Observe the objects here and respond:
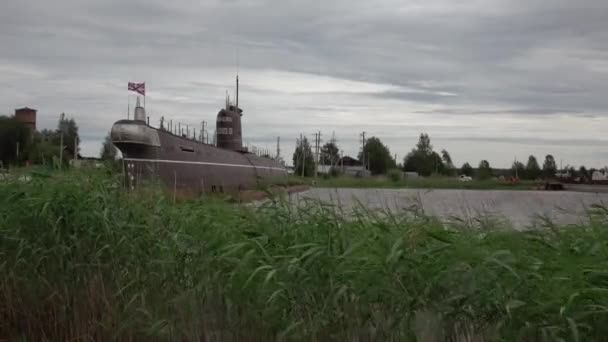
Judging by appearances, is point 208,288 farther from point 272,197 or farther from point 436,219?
point 436,219

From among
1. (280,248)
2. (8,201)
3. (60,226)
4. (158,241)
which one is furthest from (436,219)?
(8,201)

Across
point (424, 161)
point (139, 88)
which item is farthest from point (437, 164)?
point (139, 88)

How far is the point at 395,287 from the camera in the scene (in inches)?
180

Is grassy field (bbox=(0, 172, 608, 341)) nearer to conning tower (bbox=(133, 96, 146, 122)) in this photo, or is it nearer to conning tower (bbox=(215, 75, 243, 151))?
conning tower (bbox=(133, 96, 146, 122))

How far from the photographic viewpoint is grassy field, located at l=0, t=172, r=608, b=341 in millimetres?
4379

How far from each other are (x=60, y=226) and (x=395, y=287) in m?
3.78

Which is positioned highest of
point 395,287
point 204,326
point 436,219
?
point 436,219

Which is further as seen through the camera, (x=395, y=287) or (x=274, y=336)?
(x=274, y=336)

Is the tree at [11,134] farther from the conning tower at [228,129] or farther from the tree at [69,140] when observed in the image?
the conning tower at [228,129]

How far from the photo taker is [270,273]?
4.77m

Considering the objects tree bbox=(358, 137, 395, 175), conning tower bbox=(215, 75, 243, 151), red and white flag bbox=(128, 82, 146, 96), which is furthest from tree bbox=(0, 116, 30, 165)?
tree bbox=(358, 137, 395, 175)

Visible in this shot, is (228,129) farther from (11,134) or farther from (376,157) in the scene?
(376,157)

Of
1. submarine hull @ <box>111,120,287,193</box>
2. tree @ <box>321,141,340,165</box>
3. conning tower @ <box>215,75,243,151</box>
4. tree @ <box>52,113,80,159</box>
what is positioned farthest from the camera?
tree @ <box>321,141,340,165</box>

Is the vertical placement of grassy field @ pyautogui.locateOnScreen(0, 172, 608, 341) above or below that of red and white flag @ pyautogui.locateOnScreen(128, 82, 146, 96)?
below
